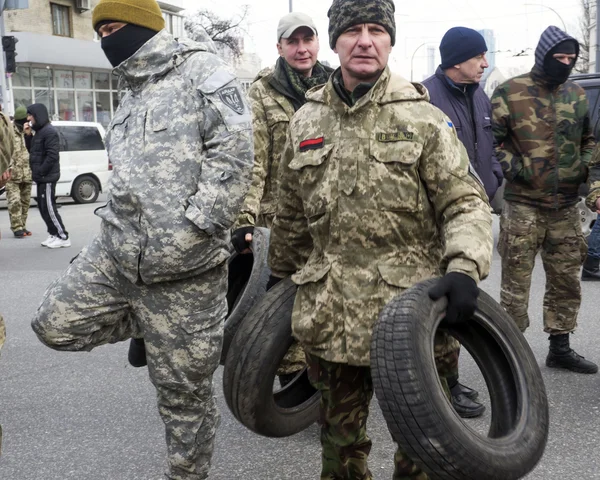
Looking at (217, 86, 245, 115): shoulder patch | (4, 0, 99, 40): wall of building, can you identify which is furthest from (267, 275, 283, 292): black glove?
(4, 0, 99, 40): wall of building

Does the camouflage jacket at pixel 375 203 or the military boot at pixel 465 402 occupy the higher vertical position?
the camouflage jacket at pixel 375 203

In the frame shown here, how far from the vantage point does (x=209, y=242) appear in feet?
10.4

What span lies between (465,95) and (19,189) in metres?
9.69

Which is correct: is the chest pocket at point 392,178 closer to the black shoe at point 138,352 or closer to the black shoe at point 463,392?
the black shoe at point 138,352

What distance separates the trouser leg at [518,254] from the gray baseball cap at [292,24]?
168 centimetres

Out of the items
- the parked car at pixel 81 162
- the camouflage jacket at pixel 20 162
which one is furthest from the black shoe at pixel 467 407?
the parked car at pixel 81 162

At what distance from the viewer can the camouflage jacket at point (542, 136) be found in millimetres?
5000

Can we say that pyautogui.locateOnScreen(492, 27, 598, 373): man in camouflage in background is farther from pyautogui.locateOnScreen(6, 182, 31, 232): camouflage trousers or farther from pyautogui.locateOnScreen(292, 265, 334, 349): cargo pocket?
pyautogui.locateOnScreen(6, 182, 31, 232): camouflage trousers

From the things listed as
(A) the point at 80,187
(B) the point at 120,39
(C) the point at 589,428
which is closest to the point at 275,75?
(B) the point at 120,39

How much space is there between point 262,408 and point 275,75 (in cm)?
207

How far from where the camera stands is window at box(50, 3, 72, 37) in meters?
34.5

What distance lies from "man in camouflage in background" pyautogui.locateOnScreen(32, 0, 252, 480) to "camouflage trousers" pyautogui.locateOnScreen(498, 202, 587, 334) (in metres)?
2.38

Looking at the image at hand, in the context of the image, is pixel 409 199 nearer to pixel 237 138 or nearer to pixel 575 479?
pixel 237 138

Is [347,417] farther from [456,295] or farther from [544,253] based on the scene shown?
[544,253]
